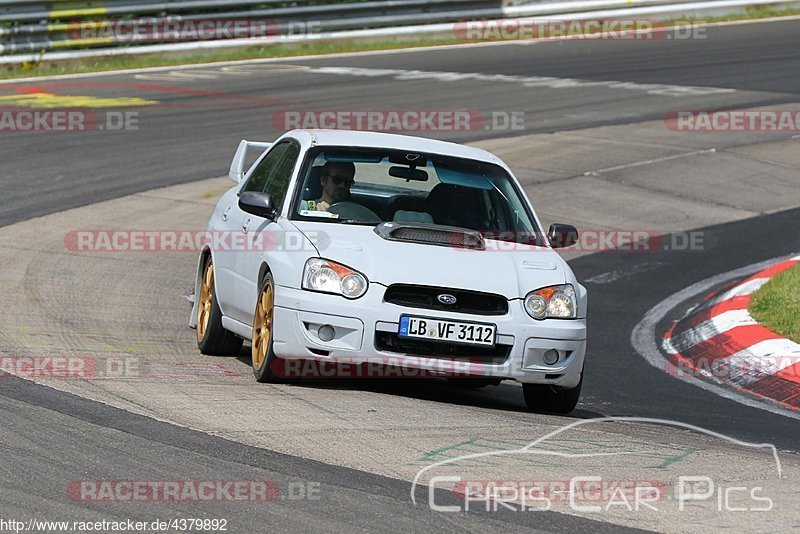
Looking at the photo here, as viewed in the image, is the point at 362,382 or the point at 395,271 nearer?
the point at 395,271

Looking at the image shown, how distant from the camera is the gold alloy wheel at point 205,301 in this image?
979 cm

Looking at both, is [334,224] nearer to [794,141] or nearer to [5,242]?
[5,242]

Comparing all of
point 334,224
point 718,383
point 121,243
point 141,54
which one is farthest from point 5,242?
point 141,54

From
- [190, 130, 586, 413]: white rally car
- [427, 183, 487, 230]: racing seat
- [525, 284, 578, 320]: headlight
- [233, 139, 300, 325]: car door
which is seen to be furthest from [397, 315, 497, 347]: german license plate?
[427, 183, 487, 230]: racing seat

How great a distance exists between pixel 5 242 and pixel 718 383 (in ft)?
22.2

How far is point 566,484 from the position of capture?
613 cm

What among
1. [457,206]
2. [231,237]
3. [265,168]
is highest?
[265,168]

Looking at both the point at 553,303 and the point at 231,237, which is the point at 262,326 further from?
the point at 553,303

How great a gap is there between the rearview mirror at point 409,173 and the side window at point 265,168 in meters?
0.80

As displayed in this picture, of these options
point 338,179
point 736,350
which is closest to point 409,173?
point 338,179

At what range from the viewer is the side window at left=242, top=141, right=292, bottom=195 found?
981cm

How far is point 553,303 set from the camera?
834 cm

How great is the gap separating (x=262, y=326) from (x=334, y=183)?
3.80 feet

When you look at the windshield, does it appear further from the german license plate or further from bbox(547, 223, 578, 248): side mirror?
the german license plate
